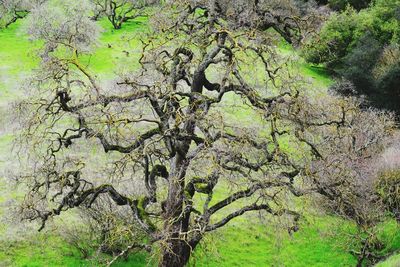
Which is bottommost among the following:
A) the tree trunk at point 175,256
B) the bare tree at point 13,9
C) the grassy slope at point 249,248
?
the bare tree at point 13,9

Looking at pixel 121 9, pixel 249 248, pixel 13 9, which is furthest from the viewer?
pixel 121 9

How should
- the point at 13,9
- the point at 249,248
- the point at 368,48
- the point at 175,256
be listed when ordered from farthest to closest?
the point at 13,9 → the point at 368,48 → the point at 249,248 → the point at 175,256

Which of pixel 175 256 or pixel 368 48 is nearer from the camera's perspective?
pixel 175 256

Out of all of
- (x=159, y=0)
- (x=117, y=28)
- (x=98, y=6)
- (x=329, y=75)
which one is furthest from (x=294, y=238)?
(x=98, y=6)

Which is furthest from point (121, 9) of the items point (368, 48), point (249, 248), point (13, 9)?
point (249, 248)

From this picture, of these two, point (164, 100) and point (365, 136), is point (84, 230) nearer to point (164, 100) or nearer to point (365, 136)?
point (164, 100)

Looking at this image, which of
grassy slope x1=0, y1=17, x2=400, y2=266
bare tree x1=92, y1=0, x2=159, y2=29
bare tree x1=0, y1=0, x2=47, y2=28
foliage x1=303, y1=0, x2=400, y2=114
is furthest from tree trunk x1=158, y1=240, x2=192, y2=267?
bare tree x1=0, y1=0, x2=47, y2=28

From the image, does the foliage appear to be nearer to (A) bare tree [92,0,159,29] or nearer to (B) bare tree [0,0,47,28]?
(A) bare tree [92,0,159,29]

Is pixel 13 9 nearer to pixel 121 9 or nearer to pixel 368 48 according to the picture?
pixel 121 9

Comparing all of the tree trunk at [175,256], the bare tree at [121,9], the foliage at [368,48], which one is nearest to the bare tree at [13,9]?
the bare tree at [121,9]

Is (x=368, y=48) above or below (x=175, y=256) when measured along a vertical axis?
below

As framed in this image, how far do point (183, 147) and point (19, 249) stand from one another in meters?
9.46

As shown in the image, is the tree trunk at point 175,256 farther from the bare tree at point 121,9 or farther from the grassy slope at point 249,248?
the bare tree at point 121,9

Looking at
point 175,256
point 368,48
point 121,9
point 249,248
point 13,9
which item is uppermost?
point 175,256
